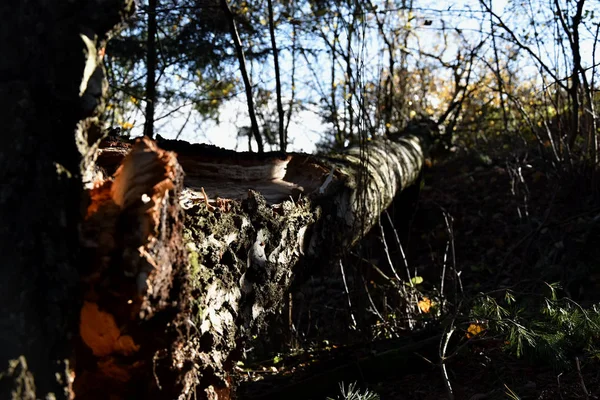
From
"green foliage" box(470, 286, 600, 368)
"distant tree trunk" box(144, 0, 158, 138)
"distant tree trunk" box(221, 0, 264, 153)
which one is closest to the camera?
"green foliage" box(470, 286, 600, 368)

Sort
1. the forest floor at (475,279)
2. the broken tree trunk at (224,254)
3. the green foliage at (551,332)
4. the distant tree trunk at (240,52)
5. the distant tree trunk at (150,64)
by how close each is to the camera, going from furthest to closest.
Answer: the distant tree trunk at (150,64)
the distant tree trunk at (240,52)
the forest floor at (475,279)
the green foliage at (551,332)
the broken tree trunk at (224,254)

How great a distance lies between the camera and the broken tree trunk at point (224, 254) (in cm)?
150

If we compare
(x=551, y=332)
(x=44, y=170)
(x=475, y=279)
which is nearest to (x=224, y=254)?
(x=44, y=170)

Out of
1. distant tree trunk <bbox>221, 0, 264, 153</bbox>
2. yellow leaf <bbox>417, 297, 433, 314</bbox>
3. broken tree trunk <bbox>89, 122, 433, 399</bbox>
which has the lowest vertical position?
yellow leaf <bbox>417, 297, 433, 314</bbox>

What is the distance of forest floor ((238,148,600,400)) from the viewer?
2549 mm

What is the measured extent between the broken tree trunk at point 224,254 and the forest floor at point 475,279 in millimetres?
505

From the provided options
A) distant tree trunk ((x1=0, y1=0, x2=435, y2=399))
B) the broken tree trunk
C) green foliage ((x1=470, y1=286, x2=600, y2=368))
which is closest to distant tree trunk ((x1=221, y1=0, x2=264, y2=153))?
the broken tree trunk

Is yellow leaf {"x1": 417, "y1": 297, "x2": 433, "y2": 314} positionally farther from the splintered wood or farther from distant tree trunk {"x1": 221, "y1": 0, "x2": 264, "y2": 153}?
the splintered wood

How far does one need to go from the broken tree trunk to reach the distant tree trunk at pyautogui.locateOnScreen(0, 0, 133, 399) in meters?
0.16

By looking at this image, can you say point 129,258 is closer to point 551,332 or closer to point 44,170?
point 44,170

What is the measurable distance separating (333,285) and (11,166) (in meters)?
4.41

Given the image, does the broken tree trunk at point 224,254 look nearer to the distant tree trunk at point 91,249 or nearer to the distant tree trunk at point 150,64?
the distant tree trunk at point 91,249

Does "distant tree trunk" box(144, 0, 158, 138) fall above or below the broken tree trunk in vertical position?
above

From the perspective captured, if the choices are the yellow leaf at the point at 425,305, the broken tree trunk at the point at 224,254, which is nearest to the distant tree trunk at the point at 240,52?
the broken tree trunk at the point at 224,254
